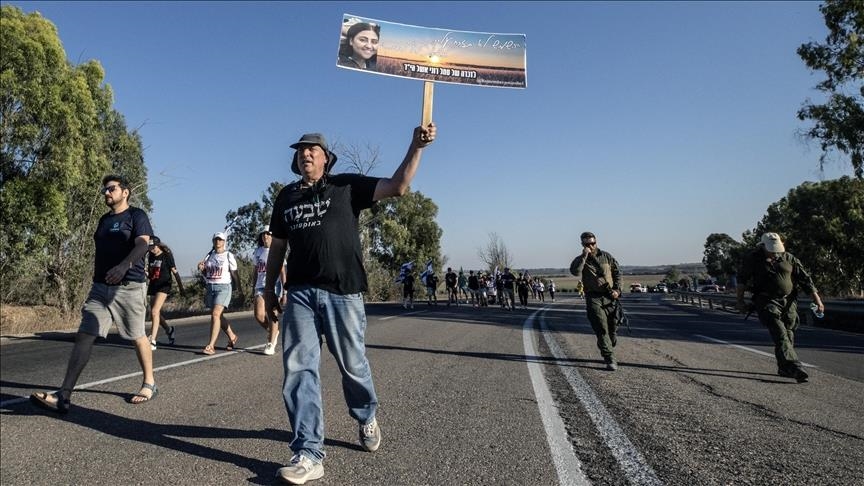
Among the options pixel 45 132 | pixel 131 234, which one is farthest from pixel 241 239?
pixel 131 234

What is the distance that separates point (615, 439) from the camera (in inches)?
143

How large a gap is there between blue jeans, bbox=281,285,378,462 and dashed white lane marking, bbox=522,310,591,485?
47.5 inches

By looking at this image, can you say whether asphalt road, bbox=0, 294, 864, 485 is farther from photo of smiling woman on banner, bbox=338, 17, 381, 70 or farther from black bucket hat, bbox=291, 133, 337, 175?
photo of smiling woman on banner, bbox=338, 17, 381, 70

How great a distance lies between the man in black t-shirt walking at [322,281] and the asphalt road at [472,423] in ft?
1.26

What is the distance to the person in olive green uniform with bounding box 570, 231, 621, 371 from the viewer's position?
285 inches

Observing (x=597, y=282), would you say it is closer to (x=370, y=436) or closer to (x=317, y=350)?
(x=370, y=436)

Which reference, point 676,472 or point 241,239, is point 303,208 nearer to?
point 676,472

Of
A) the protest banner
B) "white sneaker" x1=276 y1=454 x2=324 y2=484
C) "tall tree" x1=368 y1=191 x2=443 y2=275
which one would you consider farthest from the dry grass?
"tall tree" x1=368 y1=191 x2=443 y2=275

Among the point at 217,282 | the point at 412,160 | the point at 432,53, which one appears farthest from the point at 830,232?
the point at 412,160

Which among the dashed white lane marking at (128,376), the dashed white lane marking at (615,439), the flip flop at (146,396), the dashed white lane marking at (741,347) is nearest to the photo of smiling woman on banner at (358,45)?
the dashed white lane marking at (615,439)

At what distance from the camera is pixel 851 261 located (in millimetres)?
35000

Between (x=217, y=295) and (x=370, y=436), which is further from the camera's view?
(x=217, y=295)

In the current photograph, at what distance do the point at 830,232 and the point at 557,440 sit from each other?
41.8m

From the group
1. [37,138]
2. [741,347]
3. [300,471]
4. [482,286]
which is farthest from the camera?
[482,286]
